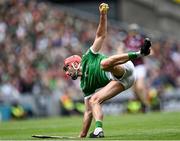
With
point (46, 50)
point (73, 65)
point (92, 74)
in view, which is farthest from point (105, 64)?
point (46, 50)

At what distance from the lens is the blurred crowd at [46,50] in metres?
29.7

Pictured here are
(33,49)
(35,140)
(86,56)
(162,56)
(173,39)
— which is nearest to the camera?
(35,140)

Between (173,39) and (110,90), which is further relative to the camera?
(173,39)

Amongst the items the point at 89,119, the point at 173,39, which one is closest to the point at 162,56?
the point at 173,39

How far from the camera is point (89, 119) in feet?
46.2

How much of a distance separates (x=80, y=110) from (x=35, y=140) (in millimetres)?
15629

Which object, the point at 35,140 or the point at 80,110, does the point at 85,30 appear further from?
the point at 35,140

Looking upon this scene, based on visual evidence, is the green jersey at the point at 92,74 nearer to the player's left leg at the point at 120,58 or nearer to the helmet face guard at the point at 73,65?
the helmet face guard at the point at 73,65

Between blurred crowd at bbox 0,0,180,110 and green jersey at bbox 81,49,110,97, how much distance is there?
1437cm

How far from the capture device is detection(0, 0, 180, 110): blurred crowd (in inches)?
1168

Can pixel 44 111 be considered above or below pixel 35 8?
below

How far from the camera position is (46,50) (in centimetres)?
3138

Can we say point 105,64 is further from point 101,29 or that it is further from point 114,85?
point 101,29

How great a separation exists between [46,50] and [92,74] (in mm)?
17558
